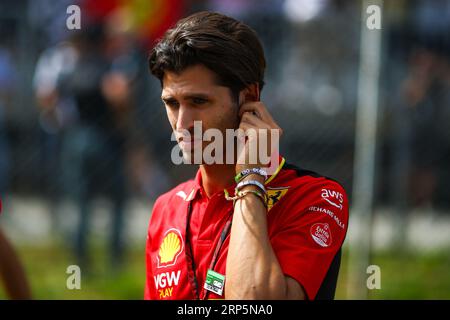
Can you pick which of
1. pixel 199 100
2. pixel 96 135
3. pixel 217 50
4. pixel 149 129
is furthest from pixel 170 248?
pixel 96 135

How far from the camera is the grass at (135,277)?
6328 mm

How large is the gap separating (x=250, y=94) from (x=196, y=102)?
0.23 m

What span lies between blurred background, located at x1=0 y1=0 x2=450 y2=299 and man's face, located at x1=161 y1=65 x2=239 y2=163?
3546 mm

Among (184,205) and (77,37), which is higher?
(77,37)

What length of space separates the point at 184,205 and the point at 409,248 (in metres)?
3.91

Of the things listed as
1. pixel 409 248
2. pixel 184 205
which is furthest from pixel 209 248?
pixel 409 248

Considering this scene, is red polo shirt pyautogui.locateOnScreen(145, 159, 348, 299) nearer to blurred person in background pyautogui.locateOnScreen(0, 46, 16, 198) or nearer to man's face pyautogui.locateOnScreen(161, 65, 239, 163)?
man's face pyautogui.locateOnScreen(161, 65, 239, 163)

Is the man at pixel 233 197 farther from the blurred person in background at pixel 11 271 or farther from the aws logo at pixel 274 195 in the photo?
the blurred person in background at pixel 11 271

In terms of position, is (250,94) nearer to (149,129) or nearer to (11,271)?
(11,271)

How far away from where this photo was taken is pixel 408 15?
6.81 m

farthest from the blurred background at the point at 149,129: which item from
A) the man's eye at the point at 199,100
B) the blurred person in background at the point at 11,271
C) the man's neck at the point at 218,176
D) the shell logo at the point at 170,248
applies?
the man's eye at the point at 199,100

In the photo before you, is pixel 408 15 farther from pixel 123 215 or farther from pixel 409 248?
pixel 123 215

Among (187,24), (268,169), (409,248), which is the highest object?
(187,24)

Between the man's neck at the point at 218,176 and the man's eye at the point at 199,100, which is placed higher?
the man's eye at the point at 199,100
